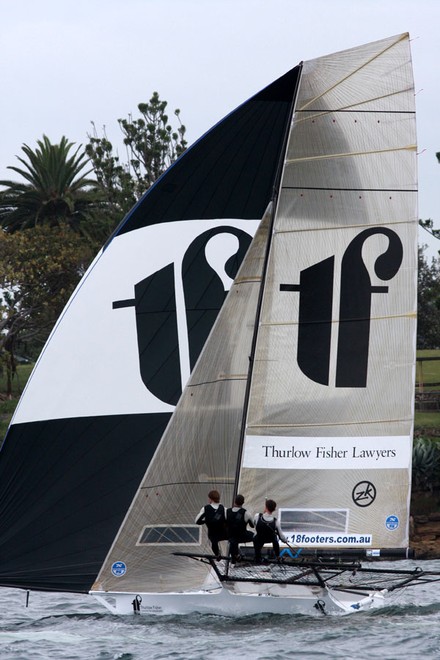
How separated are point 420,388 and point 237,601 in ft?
87.0

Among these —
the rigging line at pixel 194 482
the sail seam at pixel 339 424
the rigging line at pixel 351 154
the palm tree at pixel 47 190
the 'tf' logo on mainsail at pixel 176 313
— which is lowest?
the rigging line at pixel 194 482

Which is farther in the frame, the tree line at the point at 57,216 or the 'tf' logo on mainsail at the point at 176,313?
the tree line at the point at 57,216

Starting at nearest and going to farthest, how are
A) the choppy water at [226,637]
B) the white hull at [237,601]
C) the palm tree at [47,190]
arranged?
the choppy water at [226,637], the white hull at [237,601], the palm tree at [47,190]

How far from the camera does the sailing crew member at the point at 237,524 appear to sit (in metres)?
17.8

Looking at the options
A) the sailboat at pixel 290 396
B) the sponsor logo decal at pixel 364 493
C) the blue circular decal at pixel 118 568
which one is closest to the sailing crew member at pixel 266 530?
the sailboat at pixel 290 396

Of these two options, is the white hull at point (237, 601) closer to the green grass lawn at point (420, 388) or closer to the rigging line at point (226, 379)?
the rigging line at point (226, 379)

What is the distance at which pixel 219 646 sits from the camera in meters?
16.3

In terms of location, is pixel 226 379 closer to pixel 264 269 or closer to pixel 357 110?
pixel 264 269

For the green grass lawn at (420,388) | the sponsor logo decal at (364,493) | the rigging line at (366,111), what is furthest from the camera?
the green grass lawn at (420,388)

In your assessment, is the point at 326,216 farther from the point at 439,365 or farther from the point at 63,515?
the point at 439,365

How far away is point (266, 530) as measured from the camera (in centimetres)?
1791

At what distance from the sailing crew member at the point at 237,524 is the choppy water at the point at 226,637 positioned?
97cm

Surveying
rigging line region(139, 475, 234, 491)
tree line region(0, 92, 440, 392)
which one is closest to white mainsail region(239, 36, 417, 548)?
rigging line region(139, 475, 234, 491)

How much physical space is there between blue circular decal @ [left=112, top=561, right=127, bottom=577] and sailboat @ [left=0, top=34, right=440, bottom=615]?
460 mm
